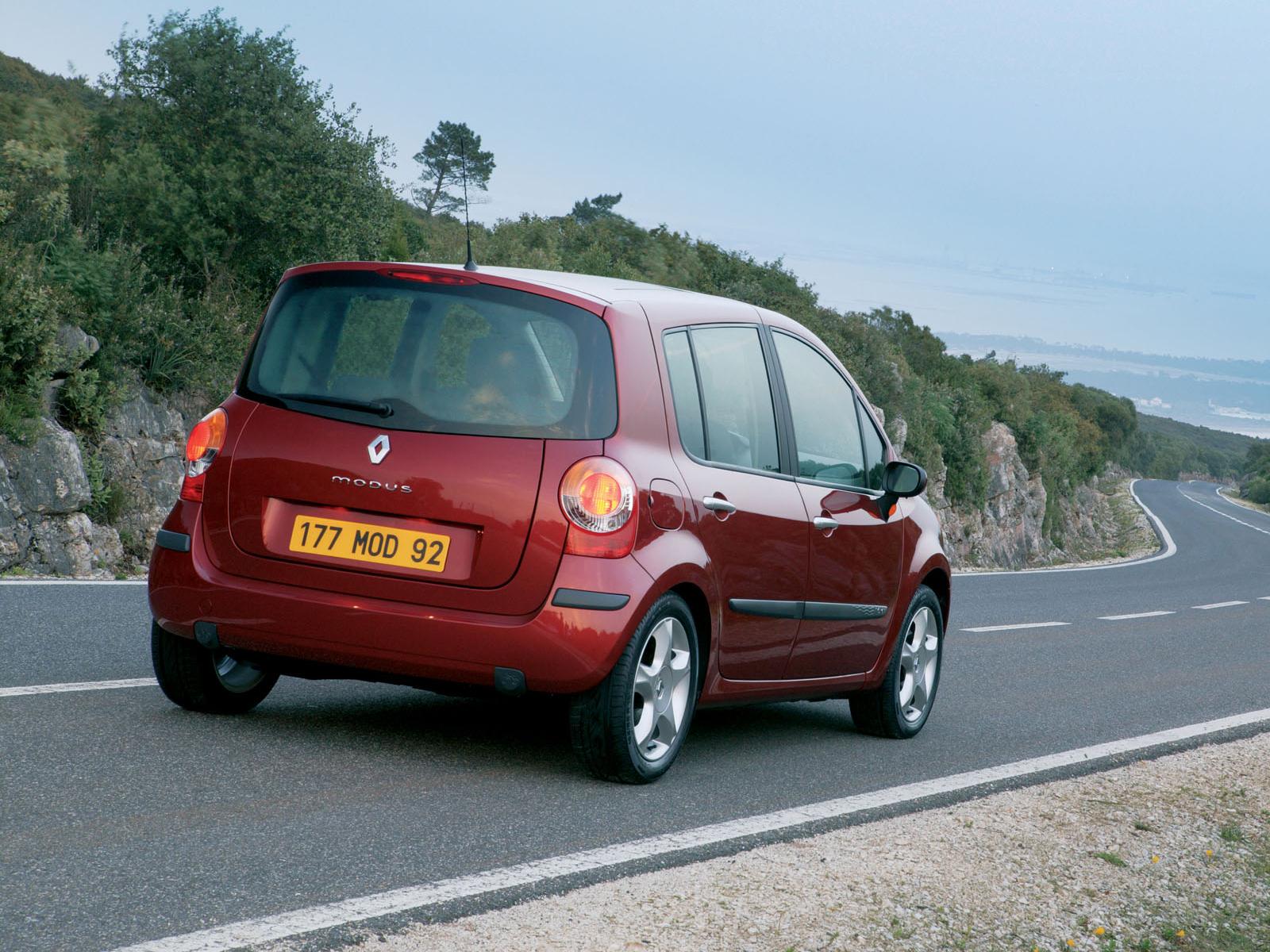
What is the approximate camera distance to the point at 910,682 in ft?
24.5

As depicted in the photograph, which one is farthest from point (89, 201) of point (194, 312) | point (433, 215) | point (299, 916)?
point (433, 215)

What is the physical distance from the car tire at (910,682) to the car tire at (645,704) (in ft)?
6.11

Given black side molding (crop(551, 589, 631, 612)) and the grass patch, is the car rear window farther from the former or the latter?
the grass patch

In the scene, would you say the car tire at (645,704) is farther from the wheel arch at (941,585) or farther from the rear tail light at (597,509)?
the wheel arch at (941,585)

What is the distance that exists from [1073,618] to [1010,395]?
152 feet

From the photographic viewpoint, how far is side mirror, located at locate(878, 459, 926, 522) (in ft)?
22.6

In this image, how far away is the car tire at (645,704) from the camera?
5176mm

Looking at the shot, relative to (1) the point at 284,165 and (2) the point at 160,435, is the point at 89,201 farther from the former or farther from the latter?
(2) the point at 160,435

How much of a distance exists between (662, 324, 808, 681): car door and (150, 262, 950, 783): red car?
0.01 meters

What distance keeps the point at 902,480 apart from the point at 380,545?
2.80m

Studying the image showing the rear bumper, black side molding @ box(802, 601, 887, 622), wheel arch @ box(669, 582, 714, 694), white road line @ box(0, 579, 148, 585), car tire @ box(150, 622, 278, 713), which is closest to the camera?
the rear bumper

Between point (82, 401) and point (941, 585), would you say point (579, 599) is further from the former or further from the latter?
point (82, 401)

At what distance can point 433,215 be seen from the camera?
60.1 m

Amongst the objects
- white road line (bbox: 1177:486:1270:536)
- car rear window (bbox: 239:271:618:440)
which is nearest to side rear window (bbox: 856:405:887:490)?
car rear window (bbox: 239:271:618:440)
